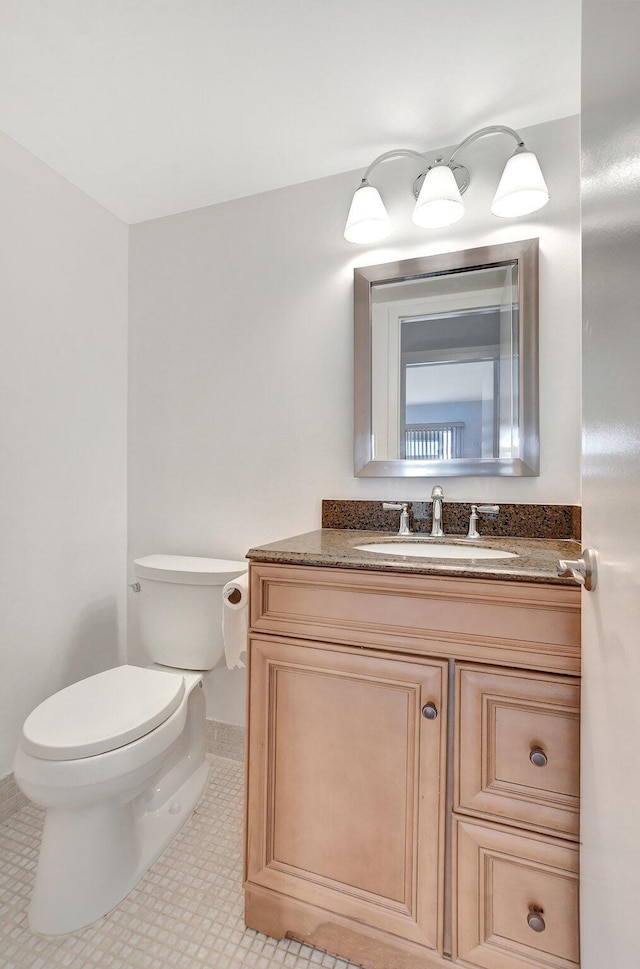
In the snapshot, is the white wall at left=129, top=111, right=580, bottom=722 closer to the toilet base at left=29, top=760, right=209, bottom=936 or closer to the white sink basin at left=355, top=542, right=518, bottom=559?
the white sink basin at left=355, top=542, right=518, bottom=559

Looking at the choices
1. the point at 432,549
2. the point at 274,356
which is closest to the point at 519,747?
the point at 432,549

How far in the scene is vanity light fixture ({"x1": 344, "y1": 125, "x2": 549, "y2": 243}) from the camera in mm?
1414

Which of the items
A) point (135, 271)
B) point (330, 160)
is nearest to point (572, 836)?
point (330, 160)

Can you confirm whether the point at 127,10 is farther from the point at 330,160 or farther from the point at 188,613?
the point at 188,613

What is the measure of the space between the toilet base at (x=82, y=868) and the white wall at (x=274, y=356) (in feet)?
2.13

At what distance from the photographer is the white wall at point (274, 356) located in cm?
150

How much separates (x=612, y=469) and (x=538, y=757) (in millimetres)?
644

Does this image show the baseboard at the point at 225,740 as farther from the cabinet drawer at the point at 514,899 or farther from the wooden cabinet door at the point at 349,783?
the cabinet drawer at the point at 514,899

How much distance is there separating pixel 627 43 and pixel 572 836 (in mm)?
1264

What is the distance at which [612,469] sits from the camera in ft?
2.07

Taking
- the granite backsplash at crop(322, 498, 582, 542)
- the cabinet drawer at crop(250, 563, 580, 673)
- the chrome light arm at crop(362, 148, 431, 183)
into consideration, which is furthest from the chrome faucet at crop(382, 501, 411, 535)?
the chrome light arm at crop(362, 148, 431, 183)

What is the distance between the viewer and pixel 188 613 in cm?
171

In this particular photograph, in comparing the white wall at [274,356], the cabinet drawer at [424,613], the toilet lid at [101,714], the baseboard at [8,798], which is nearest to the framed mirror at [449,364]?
the white wall at [274,356]

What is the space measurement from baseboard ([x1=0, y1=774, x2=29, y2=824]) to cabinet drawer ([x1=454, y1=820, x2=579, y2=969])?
147cm
